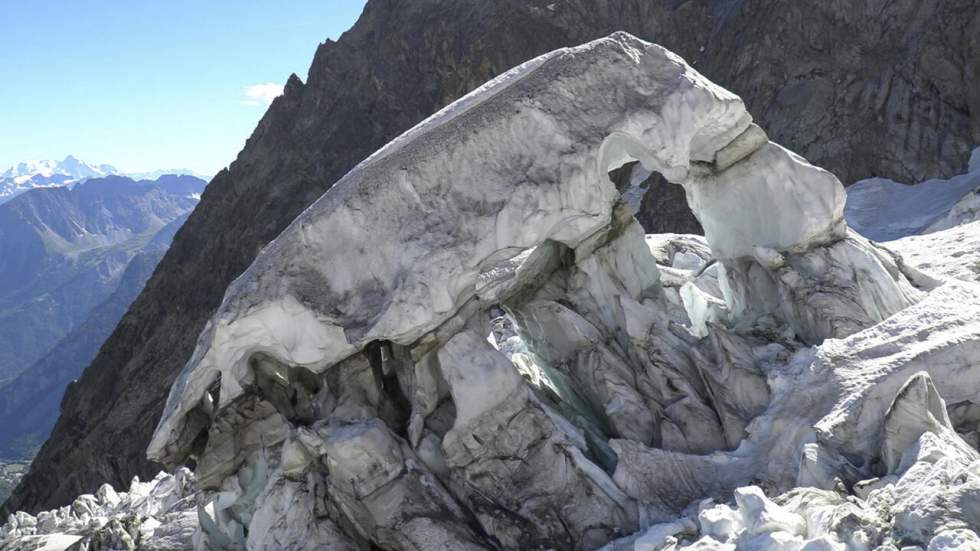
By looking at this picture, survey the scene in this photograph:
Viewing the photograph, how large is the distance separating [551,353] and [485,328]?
1.21 meters

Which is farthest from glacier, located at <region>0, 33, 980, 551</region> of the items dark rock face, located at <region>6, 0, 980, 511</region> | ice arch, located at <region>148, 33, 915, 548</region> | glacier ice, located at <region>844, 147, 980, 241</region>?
dark rock face, located at <region>6, 0, 980, 511</region>

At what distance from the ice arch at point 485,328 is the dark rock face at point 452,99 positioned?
31.3 m

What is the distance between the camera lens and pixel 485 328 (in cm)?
1147

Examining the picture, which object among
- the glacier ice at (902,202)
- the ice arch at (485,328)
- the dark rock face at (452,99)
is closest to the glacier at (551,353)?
the ice arch at (485,328)

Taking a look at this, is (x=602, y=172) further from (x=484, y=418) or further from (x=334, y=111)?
(x=334, y=111)

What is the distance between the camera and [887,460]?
8766mm

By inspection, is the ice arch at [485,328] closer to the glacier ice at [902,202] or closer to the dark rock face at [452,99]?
the glacier ice at [902,202]

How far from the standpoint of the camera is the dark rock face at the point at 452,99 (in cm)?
4209

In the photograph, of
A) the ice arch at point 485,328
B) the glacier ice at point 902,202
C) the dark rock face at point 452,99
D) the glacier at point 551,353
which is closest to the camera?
the glacier at point 551,353

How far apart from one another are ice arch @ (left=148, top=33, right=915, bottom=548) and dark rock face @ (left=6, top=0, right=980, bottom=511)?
31.3m

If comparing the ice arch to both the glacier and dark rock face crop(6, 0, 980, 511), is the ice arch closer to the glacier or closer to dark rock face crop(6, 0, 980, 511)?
the glacier

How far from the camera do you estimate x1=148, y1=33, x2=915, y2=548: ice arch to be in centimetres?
1031

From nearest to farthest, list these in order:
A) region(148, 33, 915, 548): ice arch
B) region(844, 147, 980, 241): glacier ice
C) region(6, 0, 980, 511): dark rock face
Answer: region(148, 33, 915, 548): ice arch < region(844, 147, 980, 241): glacier ice < region(6, 0, 980, 511): dark rock face

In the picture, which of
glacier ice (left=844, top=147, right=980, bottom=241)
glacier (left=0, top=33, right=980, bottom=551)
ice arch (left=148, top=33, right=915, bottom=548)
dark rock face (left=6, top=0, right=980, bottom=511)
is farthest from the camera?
dark rock face (left=6, top=0, right=980, bottom=511)
